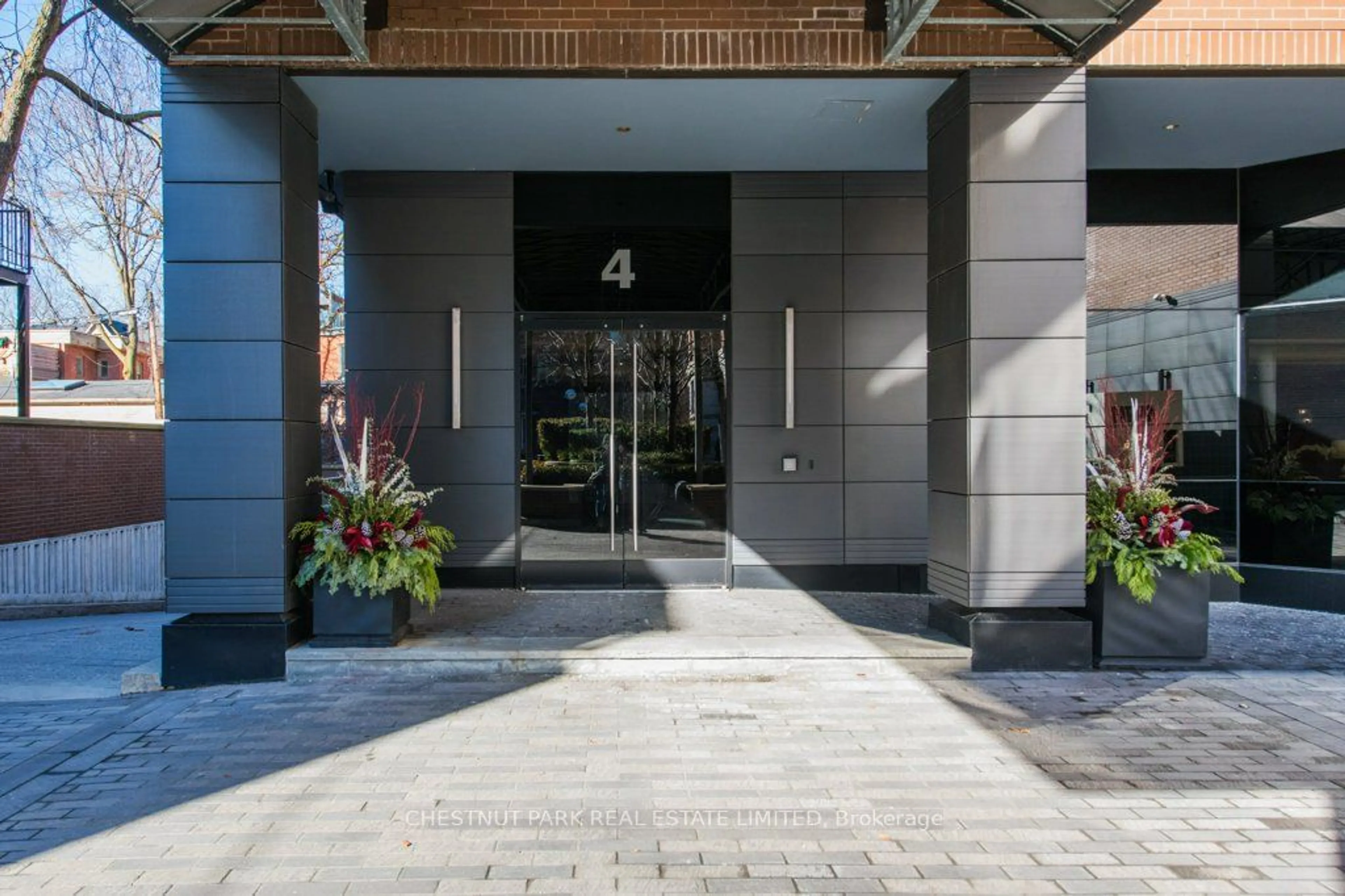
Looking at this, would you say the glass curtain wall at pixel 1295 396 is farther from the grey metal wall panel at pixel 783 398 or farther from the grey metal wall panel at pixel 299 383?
the grey metal wall panel at pixel 299 383

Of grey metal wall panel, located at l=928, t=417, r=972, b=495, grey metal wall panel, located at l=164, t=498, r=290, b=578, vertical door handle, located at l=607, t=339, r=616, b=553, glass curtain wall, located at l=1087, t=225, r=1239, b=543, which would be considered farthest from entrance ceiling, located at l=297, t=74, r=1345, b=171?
grey metal wall panel, located at l=164, t=498, r=290, b=578

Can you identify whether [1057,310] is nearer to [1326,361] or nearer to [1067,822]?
[1067,822]

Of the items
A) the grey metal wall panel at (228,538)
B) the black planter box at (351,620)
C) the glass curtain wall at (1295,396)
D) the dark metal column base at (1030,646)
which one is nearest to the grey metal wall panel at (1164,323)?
the glass curtain wall at (1295,396)

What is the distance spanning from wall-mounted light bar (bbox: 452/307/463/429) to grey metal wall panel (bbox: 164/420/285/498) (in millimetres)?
2727

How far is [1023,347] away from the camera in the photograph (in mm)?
6703

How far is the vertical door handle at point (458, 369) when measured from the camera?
9117 millimetres

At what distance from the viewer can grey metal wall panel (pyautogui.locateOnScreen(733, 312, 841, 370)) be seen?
941cm

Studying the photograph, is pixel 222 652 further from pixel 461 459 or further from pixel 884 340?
pixel 884 340

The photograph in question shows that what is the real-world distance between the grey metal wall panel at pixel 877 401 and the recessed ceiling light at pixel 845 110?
2.77 metres

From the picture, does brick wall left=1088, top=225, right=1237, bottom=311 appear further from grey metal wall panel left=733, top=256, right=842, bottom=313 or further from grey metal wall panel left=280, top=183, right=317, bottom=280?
grey metal wall panel left=280, top=183, right=317, bottom=280

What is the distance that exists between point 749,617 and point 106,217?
23868 millimetres

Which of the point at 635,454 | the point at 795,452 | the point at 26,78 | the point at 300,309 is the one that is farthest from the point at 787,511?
the point at 26,78

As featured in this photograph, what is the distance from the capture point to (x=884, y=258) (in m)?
9.48

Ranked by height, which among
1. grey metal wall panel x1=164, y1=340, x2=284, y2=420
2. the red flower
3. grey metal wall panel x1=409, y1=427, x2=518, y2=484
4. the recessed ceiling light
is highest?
the recessed ceiling light
